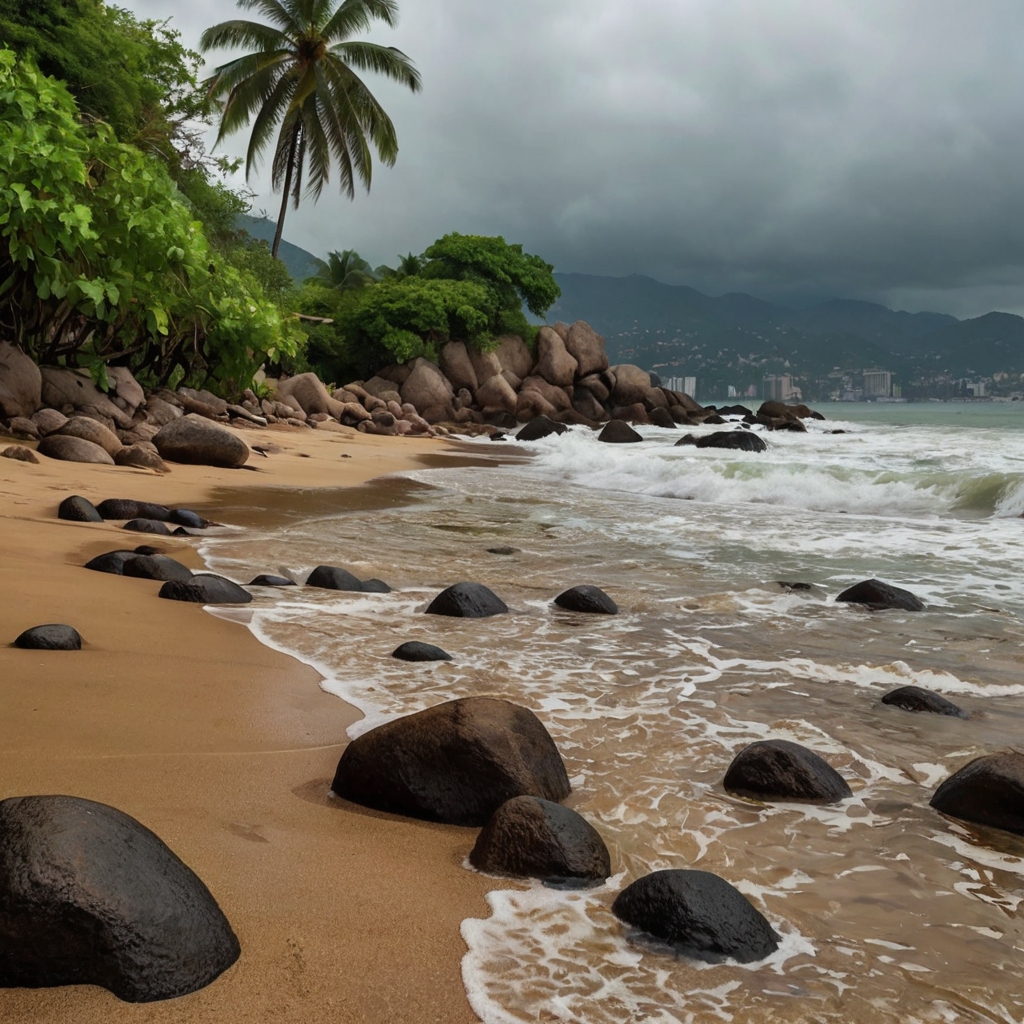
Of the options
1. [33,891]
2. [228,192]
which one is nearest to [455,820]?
[33,891]

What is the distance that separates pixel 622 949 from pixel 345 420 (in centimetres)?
2490

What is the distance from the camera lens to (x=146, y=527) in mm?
6910

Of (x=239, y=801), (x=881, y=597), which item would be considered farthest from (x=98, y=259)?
(x=239, y=801)

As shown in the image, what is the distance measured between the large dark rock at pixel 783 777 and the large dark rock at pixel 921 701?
38.7 inches

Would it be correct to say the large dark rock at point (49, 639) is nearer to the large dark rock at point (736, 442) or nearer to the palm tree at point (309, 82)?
the large dark rock at point (736, 442)

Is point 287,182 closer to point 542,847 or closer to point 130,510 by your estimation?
point 130,510

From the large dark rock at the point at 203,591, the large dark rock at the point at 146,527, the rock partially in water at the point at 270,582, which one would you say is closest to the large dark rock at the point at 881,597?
the rock partially in water at the point at 270,582

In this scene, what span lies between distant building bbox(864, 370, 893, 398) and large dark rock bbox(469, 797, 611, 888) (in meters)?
164

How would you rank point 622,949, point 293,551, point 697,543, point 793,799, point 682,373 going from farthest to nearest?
point 682,373 < point 697,543 < point 293,551 < point 793,799 < point 622,949

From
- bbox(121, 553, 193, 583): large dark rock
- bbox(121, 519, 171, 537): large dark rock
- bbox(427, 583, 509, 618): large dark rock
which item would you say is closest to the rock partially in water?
bbox(121, 553, 193, 583): large dark rock

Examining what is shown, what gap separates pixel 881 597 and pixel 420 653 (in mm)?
3092

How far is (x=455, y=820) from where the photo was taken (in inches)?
104

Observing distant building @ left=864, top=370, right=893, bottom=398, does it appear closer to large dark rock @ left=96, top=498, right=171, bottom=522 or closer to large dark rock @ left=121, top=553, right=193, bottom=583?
large dark rock @ left=96, top=498, right=171, bottom=522

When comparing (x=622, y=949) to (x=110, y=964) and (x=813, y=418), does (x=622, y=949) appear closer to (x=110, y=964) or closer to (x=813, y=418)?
(x=110, y=964)
